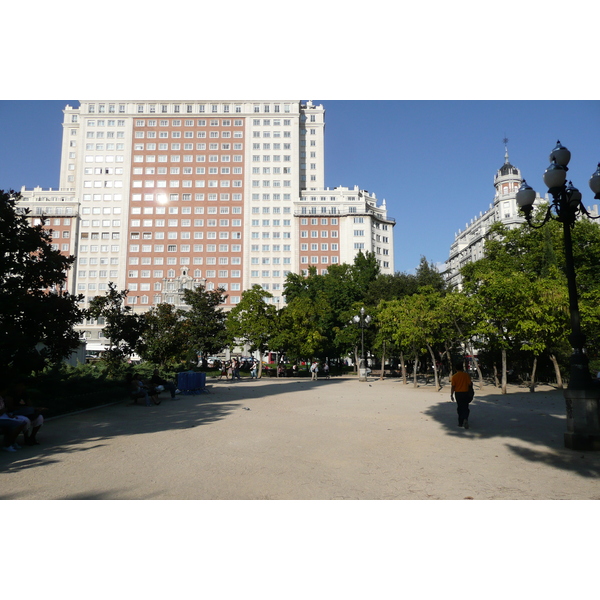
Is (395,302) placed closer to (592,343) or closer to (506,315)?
(506,315)

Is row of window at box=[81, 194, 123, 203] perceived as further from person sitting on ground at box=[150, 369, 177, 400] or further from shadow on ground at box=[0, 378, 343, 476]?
shadow on ground at box=[0, 378, 343, 476]

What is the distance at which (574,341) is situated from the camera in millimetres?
8594

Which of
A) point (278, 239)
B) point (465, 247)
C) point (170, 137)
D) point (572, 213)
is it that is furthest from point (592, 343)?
point (465, 247)

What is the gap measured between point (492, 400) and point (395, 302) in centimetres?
1040

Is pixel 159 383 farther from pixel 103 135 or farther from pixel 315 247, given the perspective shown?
pixel 103 135

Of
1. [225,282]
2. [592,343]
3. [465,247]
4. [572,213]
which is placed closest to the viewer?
[572,213]

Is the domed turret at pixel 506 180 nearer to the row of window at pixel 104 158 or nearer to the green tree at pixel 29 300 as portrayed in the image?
the row of window at pixel 104 158

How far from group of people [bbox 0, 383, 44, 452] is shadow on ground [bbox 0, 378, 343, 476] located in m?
0.25

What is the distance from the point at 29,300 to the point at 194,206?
81.3 m

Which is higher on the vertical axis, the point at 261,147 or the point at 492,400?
the point at 261,147

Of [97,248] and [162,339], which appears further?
[97,248]

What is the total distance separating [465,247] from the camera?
392 feet

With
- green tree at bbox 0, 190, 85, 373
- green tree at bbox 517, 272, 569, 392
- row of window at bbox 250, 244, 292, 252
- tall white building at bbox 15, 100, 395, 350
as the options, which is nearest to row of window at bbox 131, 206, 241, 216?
tall white building at bbox 15, 100, 395, 350

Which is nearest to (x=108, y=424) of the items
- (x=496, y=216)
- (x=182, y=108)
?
(x=182, y=108)
